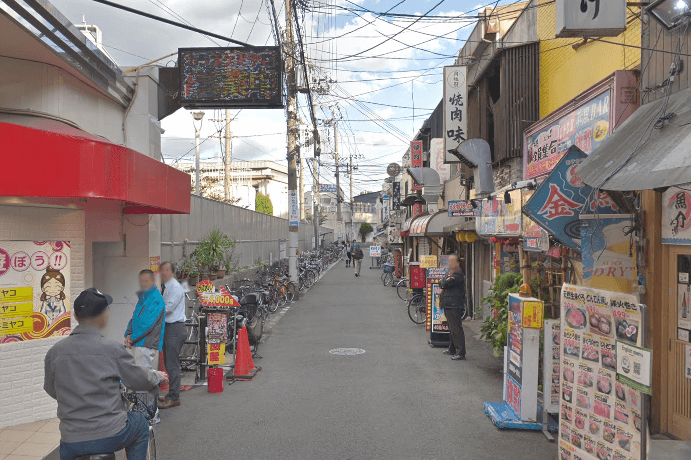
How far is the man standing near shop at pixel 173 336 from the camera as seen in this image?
7.71 m

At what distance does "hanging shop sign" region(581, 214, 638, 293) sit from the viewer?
5648 millimetres

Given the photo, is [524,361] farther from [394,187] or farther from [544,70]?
[394,187]

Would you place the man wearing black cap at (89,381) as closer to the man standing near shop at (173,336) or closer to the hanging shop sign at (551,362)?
the man standing near shop at (173,336)

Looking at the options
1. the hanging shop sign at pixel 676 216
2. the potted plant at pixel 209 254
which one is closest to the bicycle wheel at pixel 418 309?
the potted plant at pixel 209 254

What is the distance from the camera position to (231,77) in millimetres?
10078

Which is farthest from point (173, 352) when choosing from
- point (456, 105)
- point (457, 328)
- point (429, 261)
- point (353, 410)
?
point (456, 105)

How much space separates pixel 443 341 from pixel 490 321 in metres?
3.04

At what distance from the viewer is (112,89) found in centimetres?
936

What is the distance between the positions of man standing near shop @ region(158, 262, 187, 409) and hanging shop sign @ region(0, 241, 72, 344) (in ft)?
4.21

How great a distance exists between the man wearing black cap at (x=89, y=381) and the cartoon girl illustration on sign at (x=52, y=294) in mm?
3999

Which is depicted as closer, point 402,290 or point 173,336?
point 173,336

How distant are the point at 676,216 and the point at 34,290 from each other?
765 cm

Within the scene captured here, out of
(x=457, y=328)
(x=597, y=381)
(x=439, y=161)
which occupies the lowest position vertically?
(x=457, y=328)

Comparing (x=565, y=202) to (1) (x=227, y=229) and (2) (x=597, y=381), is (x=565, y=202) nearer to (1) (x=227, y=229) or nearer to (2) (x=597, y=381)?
(2) (x=597, y=381)
